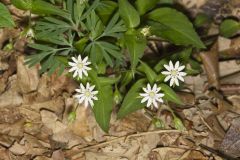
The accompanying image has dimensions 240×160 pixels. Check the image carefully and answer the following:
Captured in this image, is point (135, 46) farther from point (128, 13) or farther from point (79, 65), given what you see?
point (79, 65)

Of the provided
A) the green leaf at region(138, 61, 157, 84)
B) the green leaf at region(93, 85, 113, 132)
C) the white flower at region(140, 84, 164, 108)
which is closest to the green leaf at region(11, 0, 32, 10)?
the green leaf at region(93, 85, 113, 132)

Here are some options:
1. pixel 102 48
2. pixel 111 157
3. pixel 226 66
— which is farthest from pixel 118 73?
pixel 226 66

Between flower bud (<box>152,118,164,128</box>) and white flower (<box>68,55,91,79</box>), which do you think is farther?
flower bud (<box>152,118,164,128</box>)

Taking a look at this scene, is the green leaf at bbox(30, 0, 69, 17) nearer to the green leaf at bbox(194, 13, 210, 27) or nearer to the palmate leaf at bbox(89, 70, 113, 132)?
the palmate leaf at bbox(89, 70, 113, 132)

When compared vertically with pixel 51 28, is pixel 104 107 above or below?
below

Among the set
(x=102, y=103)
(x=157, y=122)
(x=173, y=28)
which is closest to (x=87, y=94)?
(x=102, y=103)

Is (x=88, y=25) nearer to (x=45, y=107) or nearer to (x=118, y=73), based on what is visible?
(x=118, y=73)

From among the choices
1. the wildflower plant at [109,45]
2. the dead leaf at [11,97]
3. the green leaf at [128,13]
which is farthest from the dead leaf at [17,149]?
the green leaf at [128,13]
